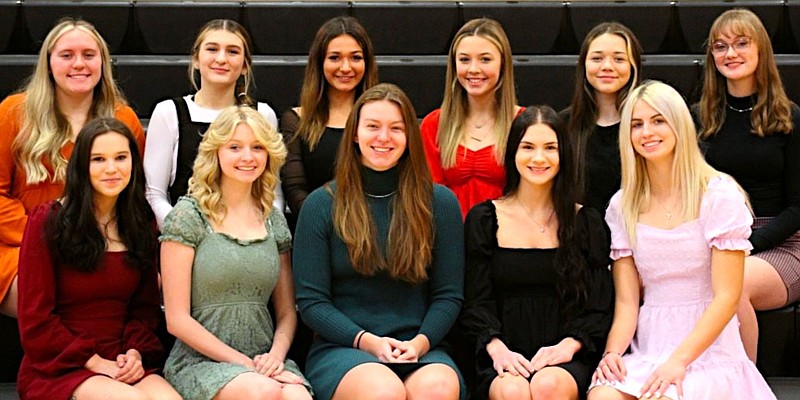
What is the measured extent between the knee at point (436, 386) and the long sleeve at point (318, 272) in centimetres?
17

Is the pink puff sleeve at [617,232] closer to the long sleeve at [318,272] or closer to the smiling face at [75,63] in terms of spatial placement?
the long sleeve at [318,272]

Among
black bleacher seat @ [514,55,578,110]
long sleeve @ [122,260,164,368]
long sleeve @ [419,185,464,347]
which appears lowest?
long sleeve @ [122,260,164,368]

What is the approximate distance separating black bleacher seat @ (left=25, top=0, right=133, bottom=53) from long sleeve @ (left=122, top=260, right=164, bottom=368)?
4.30ft

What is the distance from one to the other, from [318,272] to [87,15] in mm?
1514

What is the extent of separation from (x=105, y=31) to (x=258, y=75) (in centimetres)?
60

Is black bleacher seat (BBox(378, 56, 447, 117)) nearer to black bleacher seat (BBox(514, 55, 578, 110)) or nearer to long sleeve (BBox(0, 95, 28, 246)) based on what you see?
black bleacher seat (BBox(514, 55, 578, 110))

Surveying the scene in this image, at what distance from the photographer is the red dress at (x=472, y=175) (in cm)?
225

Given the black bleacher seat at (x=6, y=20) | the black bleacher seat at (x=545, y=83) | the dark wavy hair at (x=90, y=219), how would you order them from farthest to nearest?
the black bleacher seat at (x=6, y=20) < the black bleacher seat at (x=545, y=83) < the dark wavy hair at (x=90, y=219)

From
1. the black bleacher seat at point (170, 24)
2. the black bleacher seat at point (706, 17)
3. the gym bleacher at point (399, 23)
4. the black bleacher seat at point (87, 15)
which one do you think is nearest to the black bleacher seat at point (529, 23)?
the gym bleacher at point (399, 23)

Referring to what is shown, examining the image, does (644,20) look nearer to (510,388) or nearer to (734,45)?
(734,45)

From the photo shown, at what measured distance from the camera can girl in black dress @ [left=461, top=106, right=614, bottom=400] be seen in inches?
76.4

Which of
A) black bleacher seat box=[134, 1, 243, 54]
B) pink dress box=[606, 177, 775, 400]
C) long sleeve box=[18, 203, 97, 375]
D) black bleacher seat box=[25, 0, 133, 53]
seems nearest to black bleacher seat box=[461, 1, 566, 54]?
black bleacher seat box=[134, 1, 243, 54]

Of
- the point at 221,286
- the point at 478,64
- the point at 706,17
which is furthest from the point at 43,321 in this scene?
the point at 706,17

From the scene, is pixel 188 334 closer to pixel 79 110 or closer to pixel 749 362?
pixel 79 110
